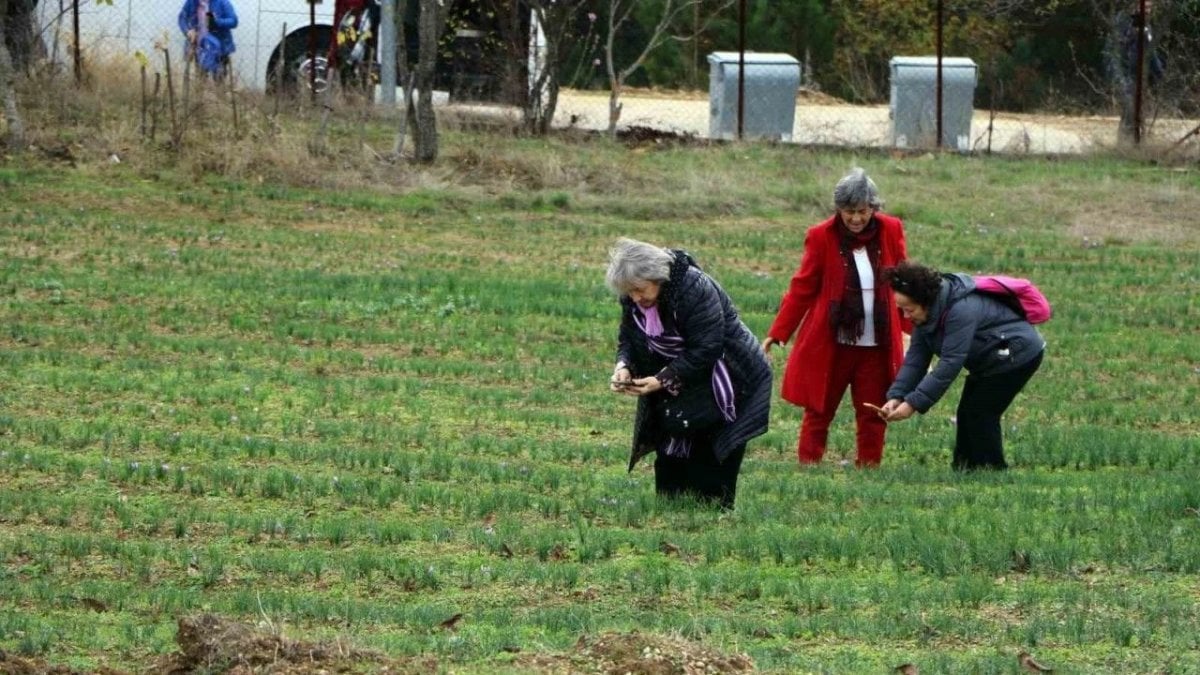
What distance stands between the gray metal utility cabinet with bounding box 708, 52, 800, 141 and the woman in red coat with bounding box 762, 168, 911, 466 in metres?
16.2

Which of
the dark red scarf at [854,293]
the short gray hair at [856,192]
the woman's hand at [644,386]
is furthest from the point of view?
the dark red scarf at [854,293]

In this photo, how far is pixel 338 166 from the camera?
23.6 m

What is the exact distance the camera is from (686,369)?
30.6 ft

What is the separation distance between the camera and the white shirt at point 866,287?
11.4 m

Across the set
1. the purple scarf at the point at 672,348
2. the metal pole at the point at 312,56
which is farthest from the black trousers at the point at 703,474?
the metal pole at the point at 312,56

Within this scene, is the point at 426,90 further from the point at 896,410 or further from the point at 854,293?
the point at 896,410

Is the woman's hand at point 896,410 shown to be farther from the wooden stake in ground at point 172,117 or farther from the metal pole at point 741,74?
the metal pole at point 741,74

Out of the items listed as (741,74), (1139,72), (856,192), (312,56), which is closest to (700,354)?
(856,192)

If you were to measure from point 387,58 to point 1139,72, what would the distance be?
10.1 m

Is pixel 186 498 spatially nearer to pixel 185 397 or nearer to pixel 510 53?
pixel 185 397

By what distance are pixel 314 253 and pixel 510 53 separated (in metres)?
8.41

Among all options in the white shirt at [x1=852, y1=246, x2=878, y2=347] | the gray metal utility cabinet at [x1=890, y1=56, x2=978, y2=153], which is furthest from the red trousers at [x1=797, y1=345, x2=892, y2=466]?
the gray metal utility cabinet at [x1=890, y1=56, x2=978, y2=153]

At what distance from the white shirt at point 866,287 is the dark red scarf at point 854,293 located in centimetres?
1

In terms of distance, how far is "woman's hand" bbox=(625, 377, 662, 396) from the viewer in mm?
9266
